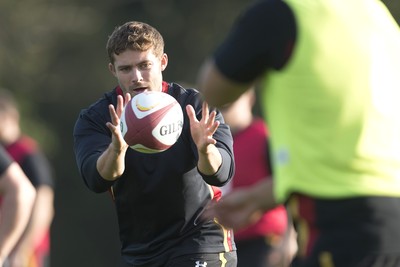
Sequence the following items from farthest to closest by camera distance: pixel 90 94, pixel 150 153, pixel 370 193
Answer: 1. pixel 90 94
2. pixel 150 153
3. pixel 370 193

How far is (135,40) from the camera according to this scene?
6840 mm

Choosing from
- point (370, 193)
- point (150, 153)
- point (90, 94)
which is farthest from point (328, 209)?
point (90, 94)

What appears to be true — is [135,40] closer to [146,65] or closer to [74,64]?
[146,65]

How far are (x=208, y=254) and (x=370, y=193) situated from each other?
7.81 ft

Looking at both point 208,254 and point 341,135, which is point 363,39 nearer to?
point 341,135

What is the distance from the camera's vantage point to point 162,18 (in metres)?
27.9

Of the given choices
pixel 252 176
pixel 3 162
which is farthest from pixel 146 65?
pixel 252 176

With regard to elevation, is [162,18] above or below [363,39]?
below

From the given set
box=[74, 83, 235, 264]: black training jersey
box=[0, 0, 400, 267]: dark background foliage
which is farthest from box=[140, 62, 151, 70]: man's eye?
box=[0, 0, 400, 267]: dark background foliage

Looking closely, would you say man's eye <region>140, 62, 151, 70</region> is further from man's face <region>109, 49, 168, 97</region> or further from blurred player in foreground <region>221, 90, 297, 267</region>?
blurred player in foreground <region>221, 90, 297, 267</region>

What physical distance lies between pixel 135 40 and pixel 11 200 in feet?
4.17

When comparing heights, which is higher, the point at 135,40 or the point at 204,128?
the point at 135,40

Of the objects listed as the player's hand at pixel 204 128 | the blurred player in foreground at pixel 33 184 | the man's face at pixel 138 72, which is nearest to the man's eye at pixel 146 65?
the man's face at pixel 138 72

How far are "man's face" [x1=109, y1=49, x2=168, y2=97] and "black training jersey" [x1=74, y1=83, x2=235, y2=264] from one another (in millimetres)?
222
